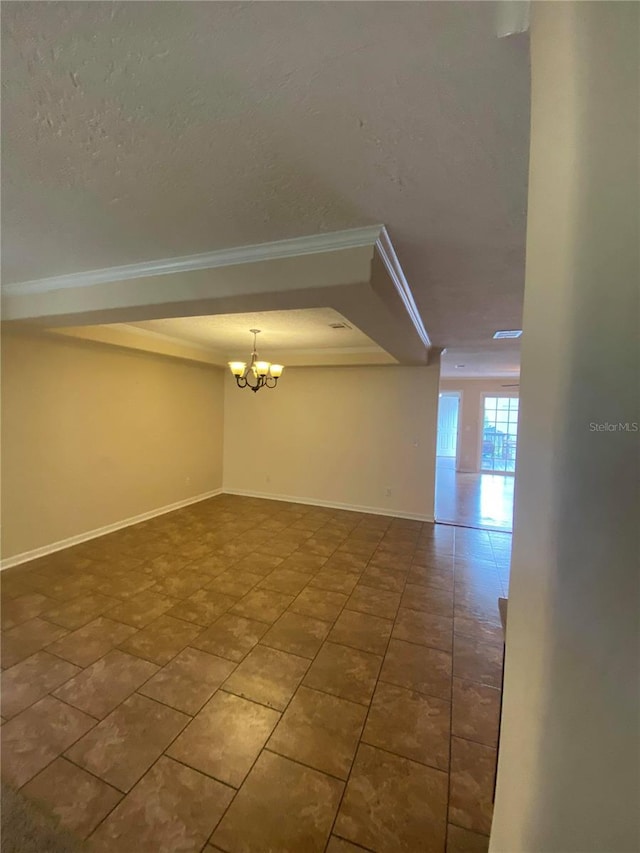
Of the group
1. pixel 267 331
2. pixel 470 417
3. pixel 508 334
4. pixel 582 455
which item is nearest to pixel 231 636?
pixel 582 455

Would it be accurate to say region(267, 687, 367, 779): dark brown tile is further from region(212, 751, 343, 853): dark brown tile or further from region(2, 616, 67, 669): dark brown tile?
region(2, 616, 67, 669): dark brown tile

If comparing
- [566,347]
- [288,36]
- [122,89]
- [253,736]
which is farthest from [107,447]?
[566,347]

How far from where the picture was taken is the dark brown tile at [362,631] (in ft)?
7.77

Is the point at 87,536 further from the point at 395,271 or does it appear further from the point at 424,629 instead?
the point at 395,271

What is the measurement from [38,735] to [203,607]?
1.17 meters

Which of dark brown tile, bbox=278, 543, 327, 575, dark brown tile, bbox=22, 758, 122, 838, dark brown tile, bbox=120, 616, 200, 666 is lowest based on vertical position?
dark brown tile, bbox=22, 758, 122, 838

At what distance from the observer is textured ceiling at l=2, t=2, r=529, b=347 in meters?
0.77

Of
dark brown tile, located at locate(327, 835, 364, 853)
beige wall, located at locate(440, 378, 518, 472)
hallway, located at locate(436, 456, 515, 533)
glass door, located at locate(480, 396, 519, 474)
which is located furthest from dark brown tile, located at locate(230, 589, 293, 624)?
glass door, located at locate(480, 396, 519, 474)

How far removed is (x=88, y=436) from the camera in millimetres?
3996

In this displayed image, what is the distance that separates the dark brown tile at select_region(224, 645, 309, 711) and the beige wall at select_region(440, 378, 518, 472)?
26.4ft

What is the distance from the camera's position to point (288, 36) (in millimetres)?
778

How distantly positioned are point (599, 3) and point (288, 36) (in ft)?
2.00

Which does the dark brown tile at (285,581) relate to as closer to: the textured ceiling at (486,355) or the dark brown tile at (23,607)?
the dark brown tile at (23,607)

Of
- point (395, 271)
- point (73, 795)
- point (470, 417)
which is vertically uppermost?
point (395, 271)
